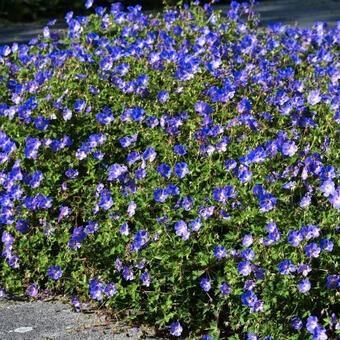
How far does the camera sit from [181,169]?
4.34 meters

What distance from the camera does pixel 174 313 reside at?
4016 mm

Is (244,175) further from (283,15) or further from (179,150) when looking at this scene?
(283,15)

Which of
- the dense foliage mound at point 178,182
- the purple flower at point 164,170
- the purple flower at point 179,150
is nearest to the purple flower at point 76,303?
the dense foliage mound at point 178,182

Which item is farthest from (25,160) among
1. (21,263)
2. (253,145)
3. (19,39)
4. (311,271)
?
(19,39)

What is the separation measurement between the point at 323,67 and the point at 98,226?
2.05m

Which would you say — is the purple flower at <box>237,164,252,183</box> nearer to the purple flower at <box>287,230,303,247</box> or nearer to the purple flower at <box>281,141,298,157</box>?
the purple flower at <box>281,141,298,157</box>

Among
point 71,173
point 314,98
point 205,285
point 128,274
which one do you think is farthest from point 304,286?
point 314,98

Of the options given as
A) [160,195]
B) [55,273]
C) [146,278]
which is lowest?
[146,278]

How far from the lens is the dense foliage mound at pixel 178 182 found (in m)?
3.85

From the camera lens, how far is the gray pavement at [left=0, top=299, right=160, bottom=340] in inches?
165

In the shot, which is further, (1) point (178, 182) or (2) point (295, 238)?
(1) point (178, 182)

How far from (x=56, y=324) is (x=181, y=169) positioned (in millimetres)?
844

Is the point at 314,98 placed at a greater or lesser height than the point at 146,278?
greater

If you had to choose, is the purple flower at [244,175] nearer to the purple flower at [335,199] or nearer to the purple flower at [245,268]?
the purple flower at [335,199]
